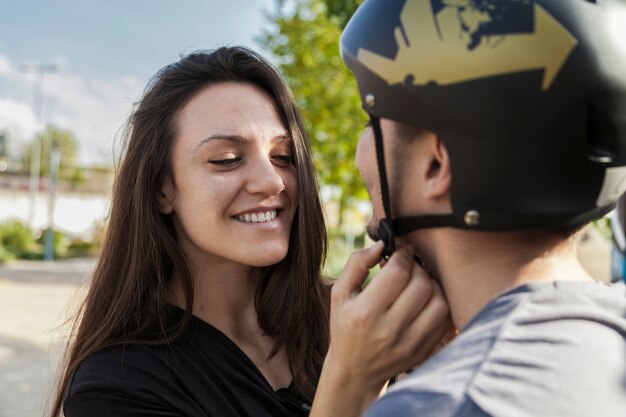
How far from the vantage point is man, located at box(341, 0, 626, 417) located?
1.21 meters

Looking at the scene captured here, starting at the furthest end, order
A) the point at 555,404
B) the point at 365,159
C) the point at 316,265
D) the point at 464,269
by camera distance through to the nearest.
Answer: the point at 316,265 → the point at 365,159 → the point at 464,269 → the point at 555,404

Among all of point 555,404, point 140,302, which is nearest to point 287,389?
point 140,302

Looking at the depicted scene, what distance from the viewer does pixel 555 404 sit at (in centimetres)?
110

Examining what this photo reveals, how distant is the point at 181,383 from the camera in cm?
215

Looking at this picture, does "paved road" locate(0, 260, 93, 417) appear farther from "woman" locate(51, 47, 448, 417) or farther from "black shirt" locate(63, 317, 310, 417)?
"black shirt" locate(63, 317, 310, 417)

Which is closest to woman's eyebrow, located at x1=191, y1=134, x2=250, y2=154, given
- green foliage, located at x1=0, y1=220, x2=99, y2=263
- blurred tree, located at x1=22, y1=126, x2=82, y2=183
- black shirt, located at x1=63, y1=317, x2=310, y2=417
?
black shirt, located at x1=63, y1=317, x2=310, y2=417

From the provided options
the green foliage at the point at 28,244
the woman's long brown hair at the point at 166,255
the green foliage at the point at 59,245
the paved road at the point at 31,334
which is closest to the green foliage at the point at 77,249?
the green foliage at the point at 28,244

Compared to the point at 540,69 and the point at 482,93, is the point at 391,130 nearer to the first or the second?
the point at 482,93

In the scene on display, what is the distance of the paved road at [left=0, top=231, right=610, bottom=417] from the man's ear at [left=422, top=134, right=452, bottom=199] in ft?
6.46

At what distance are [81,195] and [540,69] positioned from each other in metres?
50.0

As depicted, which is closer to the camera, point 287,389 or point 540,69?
point 540,69

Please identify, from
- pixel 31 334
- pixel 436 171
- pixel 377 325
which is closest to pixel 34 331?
pixel 31 334

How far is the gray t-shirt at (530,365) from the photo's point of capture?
1.10m

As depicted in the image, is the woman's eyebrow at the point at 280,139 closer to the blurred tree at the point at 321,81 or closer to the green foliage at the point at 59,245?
the blurred tree at the point at 321,81
